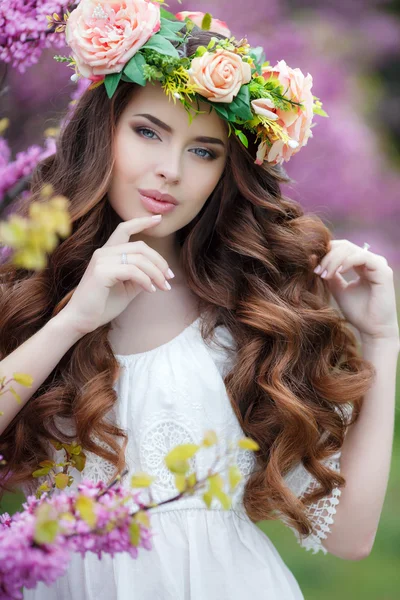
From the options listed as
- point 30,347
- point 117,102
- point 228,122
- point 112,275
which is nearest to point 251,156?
point 228,122

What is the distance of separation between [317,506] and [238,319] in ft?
1.62

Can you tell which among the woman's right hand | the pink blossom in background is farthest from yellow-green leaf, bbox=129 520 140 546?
the pink blossom in background

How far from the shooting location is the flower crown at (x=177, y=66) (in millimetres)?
1550

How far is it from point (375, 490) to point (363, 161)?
120 inches

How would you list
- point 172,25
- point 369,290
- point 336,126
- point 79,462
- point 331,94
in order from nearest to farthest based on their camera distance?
1. point 79,462
2. point 172,25
3. point 369,290
4. point 336,126
5. point 331,94

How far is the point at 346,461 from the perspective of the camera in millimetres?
1813

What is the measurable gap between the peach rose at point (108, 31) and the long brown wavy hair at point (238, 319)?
0.37 ft

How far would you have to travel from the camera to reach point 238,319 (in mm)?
1856

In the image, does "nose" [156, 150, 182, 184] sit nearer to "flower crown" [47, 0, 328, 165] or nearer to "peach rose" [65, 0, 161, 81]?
"flower crown" [47, 0, 328, 165]

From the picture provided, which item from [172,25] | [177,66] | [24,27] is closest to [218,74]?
[177,66]

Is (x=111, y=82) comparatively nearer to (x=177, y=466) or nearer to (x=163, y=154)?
(x=163, y=154)

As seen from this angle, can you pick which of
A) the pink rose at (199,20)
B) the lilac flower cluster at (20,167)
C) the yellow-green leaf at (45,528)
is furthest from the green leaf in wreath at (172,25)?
the yellow-green leaf at (45,528)

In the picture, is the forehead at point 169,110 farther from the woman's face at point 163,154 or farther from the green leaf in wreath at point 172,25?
the green leaf in wreath at point 172,25

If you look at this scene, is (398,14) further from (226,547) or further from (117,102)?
(226,547)
